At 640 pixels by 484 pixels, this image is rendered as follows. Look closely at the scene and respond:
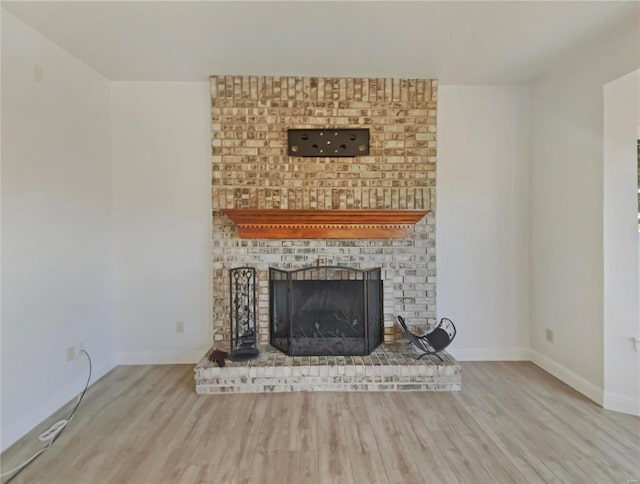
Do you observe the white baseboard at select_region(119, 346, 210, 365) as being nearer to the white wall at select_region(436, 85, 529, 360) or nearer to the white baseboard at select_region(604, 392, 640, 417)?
the white wall at select_region(436, 85, 529, 360)

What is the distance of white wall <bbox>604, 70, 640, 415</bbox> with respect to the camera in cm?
218

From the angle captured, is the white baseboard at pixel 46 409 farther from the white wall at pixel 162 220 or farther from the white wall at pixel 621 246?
the white wall at pixel 621 246

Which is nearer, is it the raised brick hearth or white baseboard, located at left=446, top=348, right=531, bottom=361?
the raised brick hearth

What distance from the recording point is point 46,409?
2.19m

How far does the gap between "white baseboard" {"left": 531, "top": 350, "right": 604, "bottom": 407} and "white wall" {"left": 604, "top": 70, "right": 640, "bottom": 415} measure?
2.9 inches

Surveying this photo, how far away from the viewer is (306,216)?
2.74 meters

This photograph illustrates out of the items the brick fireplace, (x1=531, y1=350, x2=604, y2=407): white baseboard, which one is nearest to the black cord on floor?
the brick fireplace

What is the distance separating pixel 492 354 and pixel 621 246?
1.42 metres

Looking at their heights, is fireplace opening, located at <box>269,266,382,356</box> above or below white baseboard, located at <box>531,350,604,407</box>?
above

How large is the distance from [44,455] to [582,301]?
12.3 ft

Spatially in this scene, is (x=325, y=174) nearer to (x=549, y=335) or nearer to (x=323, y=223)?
(x=323, y=223)

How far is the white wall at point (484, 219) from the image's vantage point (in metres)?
3.02

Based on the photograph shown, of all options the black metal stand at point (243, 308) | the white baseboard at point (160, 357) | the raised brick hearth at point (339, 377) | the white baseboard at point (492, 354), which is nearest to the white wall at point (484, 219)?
the white baseboard at point (492, 354)

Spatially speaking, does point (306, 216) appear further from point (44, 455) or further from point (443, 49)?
point (44, 455)
